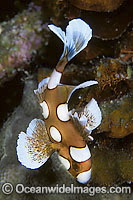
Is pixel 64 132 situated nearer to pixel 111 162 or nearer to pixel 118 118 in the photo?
pixel 118 118

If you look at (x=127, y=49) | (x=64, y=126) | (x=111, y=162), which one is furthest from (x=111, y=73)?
(x=111, y=162)

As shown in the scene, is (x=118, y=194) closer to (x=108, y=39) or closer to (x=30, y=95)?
(x=30, y=95)

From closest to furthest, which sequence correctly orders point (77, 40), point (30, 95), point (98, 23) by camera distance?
1. point (77, 40)
2. point (98, 23)
3. point (30, 95)

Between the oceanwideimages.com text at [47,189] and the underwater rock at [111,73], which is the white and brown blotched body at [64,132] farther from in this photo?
the underwater rock at [111,73]

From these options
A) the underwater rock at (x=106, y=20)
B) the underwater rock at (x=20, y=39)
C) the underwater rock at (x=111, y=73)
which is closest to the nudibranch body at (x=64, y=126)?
the underwater rock at (x=111, y=73)

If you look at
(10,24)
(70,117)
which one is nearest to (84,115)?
(70,117)

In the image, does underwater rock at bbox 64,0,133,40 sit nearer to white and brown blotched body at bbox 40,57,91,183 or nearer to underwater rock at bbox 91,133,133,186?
white and brown blotched body at bbox 40,57,91,183
